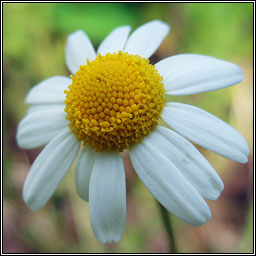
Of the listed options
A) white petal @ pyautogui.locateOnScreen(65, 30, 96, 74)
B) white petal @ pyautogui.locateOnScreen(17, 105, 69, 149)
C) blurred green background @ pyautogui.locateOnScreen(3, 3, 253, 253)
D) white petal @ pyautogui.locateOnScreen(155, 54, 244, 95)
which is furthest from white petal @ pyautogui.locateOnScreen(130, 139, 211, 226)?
blurred green background @ pyautogui.locateOnScreen(3, 3, 253, 253)

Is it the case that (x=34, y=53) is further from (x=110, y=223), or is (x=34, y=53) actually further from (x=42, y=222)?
(x=110, y=223)

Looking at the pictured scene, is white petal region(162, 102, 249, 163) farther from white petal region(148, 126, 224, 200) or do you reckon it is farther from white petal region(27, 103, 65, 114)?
white petal region(27, 103, 65, 114)

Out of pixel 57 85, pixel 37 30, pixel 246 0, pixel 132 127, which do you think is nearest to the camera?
pixel 132 127

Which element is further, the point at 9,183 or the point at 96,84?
the point at 9,183

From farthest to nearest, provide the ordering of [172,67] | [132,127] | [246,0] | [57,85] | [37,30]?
[37,30]
[246,0]
[57,85]
[172,67]
[132,127]

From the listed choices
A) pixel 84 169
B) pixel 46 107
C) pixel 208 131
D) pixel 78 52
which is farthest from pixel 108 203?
pixel 78 52

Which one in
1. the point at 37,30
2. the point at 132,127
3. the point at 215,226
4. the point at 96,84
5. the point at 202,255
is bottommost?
the point at 202,255

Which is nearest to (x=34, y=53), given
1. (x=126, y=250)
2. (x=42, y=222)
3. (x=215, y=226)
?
(x=42, y=222)
